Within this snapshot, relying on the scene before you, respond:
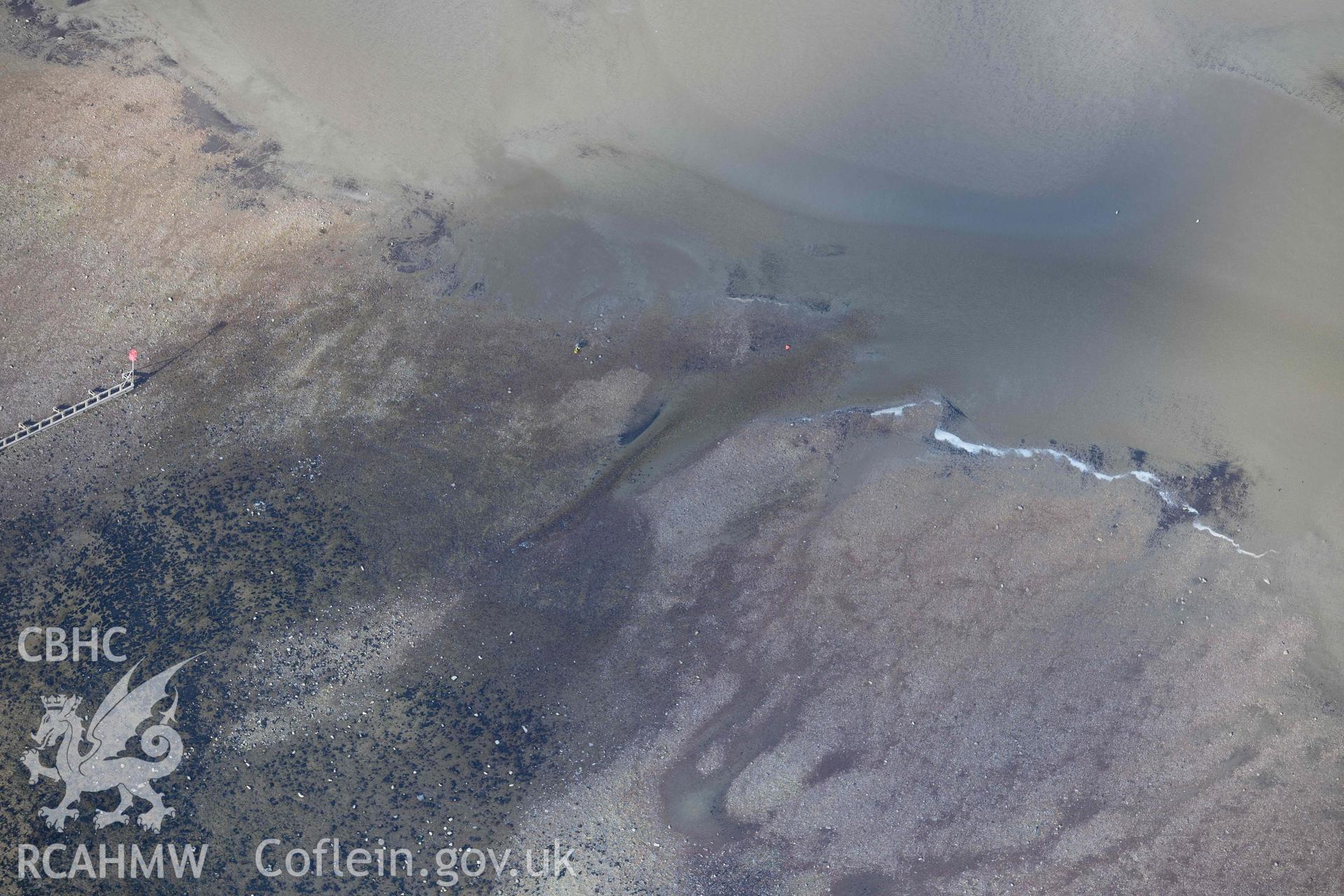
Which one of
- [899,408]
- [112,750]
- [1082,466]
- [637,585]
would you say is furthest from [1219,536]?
[112,750]

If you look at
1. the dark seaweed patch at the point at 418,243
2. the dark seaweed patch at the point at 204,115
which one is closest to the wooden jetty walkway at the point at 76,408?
the dark seaweed patch at the point at 204,115

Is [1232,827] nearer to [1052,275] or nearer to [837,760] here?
[837,760]

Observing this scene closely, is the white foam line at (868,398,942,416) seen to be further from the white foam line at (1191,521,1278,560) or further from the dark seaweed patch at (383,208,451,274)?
the dark seaweed patch at (383,208,451,274)

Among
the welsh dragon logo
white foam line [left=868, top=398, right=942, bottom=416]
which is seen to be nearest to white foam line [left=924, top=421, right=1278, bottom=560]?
white foam line [left=868, top=398, right=942, bottom=416]

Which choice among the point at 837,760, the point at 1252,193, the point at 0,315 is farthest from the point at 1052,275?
the point at 0,315

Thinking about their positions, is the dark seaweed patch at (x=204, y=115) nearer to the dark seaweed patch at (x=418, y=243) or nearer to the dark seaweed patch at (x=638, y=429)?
the dark seaweed patch at (x=418, y=243)

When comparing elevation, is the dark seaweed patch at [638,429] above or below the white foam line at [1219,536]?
above
